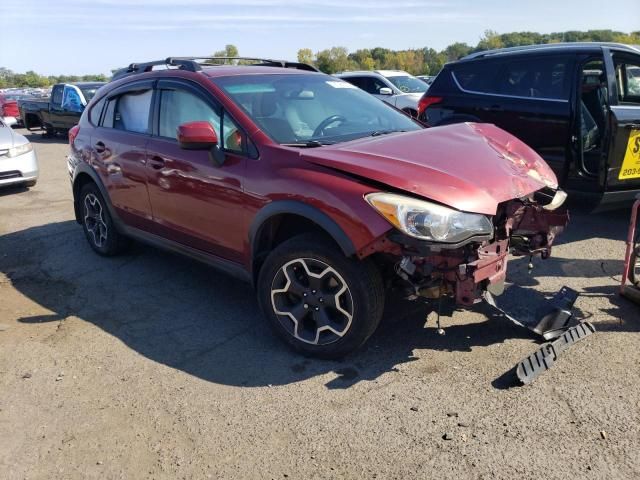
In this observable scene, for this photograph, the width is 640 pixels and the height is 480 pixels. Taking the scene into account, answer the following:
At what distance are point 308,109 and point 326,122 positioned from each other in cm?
18

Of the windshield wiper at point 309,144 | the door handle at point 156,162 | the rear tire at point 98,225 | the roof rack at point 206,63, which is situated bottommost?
the rear tire at point 98,225

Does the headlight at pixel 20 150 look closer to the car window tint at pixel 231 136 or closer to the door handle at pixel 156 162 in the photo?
the door handle at pixel 156 162

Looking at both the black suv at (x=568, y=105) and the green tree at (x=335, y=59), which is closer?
the black suv at (x=568, y=105)

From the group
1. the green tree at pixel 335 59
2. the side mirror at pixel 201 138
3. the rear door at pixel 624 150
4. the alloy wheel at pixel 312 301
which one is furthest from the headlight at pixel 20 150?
the green tree at pixel 335 59

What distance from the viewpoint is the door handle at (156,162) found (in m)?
4.42

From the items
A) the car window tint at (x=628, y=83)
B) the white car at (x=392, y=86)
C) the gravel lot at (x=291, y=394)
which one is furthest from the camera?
the white car at (x=392, y=86)

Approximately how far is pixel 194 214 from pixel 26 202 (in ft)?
18.9

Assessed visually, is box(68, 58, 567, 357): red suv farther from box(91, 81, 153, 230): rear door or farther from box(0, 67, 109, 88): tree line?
box(0, 67, 109, 88): tree line

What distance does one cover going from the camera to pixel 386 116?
4.52 meters

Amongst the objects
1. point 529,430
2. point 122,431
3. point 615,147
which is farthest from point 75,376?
point 615,147

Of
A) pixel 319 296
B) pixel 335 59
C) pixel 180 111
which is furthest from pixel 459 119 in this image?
pixel 335 59

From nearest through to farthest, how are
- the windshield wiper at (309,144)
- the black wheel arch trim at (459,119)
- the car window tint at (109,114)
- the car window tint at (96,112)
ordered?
the windshield wiper at (309,144) → the car window tint at (109,114) → the car window tint at (96,112) → the black wheel arch trim at (459,119)

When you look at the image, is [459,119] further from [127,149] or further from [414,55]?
[414,55]

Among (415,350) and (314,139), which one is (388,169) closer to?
(314,139)
